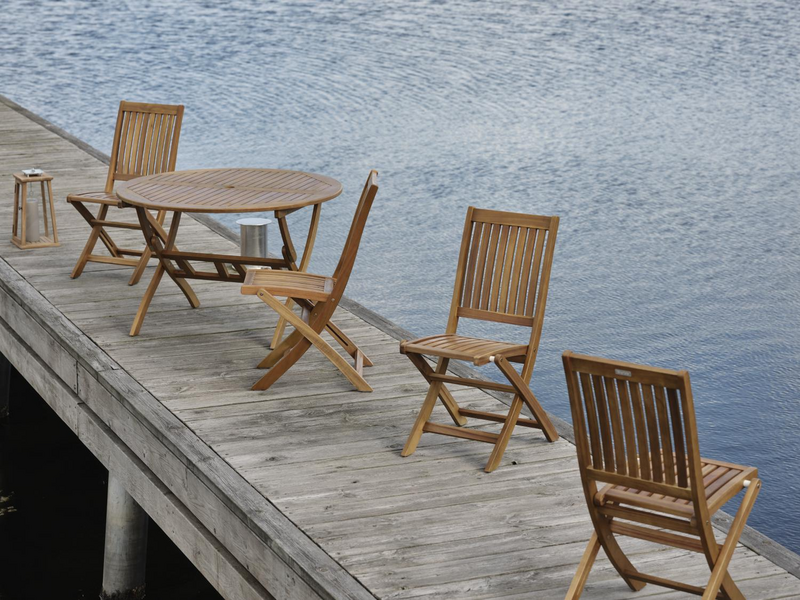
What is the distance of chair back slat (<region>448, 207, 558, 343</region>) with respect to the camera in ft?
14.0

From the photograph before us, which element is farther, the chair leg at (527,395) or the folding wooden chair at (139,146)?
the folding wooden chair at (139,146)

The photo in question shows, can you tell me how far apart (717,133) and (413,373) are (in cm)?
1182

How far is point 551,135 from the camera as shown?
15.4 metres

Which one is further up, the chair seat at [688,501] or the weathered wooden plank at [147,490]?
the chair seat at [688,501]

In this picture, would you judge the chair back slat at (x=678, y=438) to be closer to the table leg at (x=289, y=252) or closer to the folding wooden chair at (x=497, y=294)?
the folding wooden chair at (x=497, y=294)

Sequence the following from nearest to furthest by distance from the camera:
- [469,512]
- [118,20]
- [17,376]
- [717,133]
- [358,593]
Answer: [358,593] → [469,512] → [17,376] → [717,133] → [118,20]

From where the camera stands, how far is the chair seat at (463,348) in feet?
12.4

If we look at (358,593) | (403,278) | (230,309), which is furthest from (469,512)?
(403,278)

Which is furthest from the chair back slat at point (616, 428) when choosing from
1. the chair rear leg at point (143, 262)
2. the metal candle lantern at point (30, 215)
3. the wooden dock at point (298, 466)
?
the metal candle lantern at point (30, 215)

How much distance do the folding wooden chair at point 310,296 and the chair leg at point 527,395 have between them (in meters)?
0.85

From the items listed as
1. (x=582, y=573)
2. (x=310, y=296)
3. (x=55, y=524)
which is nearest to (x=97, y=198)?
(x=55, y=524)

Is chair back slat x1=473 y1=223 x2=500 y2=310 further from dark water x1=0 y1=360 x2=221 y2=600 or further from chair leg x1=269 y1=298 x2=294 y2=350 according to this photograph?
dark water x1=0 y1=360 x2=221 y2=600

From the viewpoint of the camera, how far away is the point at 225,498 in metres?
3.69

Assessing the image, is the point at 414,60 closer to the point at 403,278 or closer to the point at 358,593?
the point at 403,278
